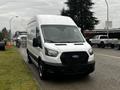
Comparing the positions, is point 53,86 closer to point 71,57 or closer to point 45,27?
point 71,57

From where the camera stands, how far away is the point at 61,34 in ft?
36.0

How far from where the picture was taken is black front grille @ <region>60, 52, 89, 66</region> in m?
9.54

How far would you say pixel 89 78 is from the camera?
34.6ft

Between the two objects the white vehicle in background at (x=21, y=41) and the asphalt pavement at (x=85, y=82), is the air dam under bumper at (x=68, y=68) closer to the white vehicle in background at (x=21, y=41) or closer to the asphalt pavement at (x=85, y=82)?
the asphalt pavement at (x=85, y=82)

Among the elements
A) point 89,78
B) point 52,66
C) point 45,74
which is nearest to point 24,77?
point 45,74

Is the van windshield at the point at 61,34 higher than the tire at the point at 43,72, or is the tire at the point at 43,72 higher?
the van windshield at the point at 61,34

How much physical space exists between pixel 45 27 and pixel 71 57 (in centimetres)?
225

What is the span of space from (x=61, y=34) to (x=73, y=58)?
5.62 feet

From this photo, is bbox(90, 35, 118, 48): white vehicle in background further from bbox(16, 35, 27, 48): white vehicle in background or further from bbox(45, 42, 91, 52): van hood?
bbox(45, 42, 91, 52): van hood

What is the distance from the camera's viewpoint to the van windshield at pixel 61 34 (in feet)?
34.9

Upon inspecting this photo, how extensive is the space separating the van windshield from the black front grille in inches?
42.8

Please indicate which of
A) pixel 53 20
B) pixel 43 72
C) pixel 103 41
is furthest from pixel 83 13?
pixel 43 72

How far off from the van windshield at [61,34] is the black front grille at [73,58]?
1.09m

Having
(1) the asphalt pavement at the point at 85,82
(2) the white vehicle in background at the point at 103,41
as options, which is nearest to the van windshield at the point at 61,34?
(1) the asphalt pavement at the point at 85,82
